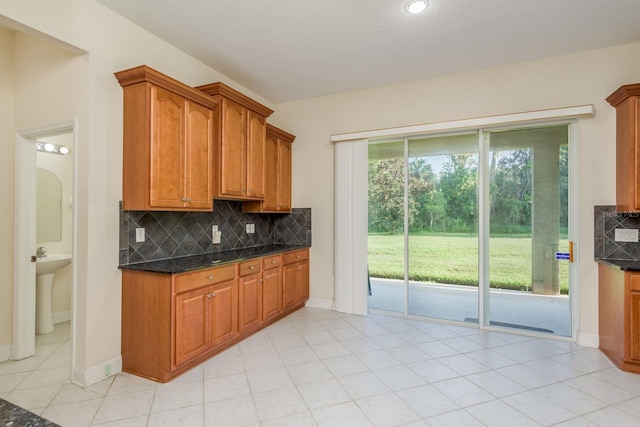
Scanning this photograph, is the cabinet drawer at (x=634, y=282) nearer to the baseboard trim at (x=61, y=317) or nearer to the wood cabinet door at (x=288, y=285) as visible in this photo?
the wood cabinet door at (x=288, y=285)

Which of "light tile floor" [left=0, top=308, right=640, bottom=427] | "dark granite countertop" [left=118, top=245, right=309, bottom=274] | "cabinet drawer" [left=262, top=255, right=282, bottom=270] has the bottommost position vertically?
"light tile floor" [left=0, top=308, right=640, bottom=427]

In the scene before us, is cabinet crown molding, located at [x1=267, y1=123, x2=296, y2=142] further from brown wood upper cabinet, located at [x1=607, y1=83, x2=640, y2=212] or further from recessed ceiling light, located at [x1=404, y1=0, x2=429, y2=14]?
brown wood upper cabinet, located at [x1=607, y1=83, x2=640, y2=212]

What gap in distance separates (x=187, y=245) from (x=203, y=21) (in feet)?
6.81

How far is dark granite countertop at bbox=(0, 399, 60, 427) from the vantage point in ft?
2.26

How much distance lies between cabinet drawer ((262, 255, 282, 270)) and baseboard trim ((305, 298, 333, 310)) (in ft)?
3.12

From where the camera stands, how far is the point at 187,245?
3.20 metres

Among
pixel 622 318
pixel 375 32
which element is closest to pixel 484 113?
pixel 375 32

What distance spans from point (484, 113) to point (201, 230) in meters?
3.42

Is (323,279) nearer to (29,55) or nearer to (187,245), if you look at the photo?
(187,245)

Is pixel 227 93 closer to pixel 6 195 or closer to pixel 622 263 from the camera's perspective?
pixel 6 195

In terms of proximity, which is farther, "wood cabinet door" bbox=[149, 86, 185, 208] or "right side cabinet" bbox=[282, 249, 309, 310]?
"right side cabinet" bbox=[282, 249, 309, 310]

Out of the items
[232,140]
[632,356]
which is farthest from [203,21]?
[632,356]

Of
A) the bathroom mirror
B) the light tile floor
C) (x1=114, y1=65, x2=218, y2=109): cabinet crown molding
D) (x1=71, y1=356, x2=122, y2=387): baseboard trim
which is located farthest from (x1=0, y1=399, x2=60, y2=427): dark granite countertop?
the bathroom mirror

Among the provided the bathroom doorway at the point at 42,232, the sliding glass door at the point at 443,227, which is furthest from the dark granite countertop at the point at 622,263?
the bathroom doorway at the point at 42,232
